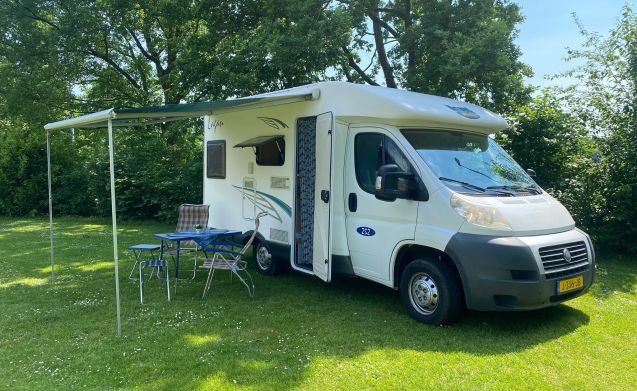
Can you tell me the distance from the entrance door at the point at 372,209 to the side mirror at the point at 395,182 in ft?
0.46

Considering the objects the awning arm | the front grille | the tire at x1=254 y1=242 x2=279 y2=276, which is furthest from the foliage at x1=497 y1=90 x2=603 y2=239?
the awning arm

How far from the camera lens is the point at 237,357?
13.7ft

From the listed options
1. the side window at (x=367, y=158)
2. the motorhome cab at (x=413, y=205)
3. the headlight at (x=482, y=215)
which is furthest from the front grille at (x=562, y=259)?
the side window at (x=367, y=158)

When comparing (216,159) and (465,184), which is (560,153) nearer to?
(465,184)

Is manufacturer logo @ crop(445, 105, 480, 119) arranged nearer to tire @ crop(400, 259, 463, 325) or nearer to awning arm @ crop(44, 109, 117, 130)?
tire @ crop(400, 259, 463, 325)

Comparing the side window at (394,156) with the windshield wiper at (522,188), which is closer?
the windshield wiper at (522,188)

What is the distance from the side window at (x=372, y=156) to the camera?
5.28 metres

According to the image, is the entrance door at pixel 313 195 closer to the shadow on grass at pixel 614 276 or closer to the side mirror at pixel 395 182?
the side mirror at pixel 395 182

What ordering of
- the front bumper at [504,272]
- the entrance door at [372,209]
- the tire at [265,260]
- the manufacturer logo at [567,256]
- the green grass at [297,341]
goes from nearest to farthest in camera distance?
the green grass at [297,341], the front bumper at [504,272], the manufacturer logo at [567,256], the entrance door at [372,209], the tire at [265,260]

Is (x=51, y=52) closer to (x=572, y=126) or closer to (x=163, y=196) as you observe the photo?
(x=163, y=196)

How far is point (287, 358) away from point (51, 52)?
15722mm

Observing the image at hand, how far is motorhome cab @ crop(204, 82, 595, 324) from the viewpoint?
448 centimetres

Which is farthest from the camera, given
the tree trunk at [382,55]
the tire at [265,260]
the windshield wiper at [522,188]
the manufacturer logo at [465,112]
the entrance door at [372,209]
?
the tree trunk at [382,55]

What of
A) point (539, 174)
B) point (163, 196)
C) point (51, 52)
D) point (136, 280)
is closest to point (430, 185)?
point (136, 280)
